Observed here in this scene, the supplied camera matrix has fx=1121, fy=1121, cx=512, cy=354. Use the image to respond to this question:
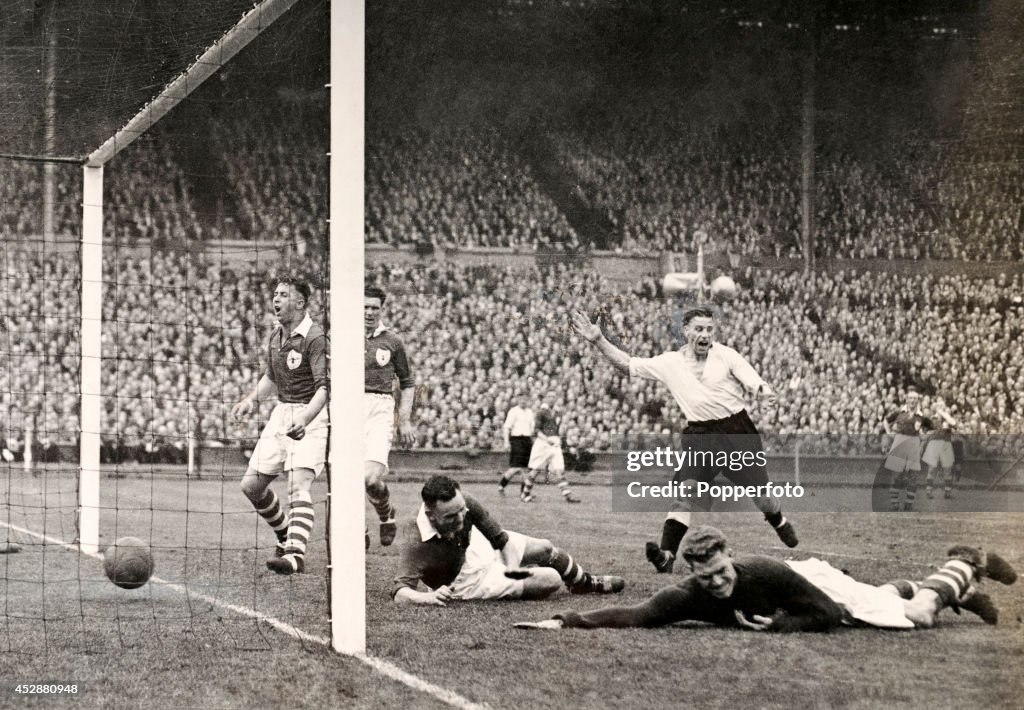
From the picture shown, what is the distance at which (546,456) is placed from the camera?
30.5 feet

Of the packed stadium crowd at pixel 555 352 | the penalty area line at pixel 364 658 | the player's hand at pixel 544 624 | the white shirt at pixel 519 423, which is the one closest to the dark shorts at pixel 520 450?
the white shirt at pixel 519 423

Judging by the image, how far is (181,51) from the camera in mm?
4465

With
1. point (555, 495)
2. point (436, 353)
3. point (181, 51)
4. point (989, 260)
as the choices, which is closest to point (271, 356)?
point (181, 51)

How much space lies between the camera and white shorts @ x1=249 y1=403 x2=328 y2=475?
5.29 meters

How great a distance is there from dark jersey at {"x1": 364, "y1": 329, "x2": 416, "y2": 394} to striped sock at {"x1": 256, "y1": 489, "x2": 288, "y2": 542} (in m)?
0.90

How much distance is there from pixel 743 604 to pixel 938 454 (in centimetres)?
582

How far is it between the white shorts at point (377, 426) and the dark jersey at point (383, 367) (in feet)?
0.17

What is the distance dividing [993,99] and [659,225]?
3.43 m

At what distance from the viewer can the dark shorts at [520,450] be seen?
9664mm

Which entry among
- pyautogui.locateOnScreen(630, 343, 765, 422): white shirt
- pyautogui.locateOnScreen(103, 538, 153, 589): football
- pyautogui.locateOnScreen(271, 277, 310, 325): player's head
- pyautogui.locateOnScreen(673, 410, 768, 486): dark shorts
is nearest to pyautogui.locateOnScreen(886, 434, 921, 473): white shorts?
pyautogui.locateOnScreen(673, 410, 768, 486): dark shorts

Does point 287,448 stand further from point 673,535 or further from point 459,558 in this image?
point 673,535

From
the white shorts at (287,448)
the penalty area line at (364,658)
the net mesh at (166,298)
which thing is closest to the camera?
the penalty area line at (364,658)

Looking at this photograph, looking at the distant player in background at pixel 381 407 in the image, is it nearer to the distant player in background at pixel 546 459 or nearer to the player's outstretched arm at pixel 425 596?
the player's outstretched arm at pixel 425 596

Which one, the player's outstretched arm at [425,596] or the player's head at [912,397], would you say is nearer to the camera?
the player's outstretched arm at [425,596]
